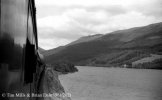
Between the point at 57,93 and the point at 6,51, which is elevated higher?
the point at 6,51

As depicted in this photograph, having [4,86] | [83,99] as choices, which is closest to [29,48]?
[4,86]

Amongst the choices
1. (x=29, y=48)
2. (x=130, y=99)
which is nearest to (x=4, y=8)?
(x=29, y=48)

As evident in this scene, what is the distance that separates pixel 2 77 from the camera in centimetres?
223

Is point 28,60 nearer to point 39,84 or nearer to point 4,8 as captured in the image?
point 4,8

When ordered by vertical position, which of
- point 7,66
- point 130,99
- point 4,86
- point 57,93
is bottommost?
point 130,99

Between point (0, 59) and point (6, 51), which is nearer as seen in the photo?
point (0, 59)

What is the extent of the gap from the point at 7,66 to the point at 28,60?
5.45ft

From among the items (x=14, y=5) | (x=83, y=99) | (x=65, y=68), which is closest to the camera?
(x=14, y=5)

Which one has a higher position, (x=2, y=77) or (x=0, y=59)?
(x=0, y=59)

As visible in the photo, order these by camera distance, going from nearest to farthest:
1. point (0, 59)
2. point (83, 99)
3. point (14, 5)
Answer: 1. point (0, 59)
2. point (14, 5)
3. point (83, 99)

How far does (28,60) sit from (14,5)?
5.06ft

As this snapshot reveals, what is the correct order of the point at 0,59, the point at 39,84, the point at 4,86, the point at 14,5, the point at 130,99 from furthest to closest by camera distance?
the point at 130,99 < the point at 39,84 < the point at 14,5 < the point at 4,86 < the point at 0,59

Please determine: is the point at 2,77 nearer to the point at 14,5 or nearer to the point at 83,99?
the point at 14,5

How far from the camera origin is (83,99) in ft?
147
